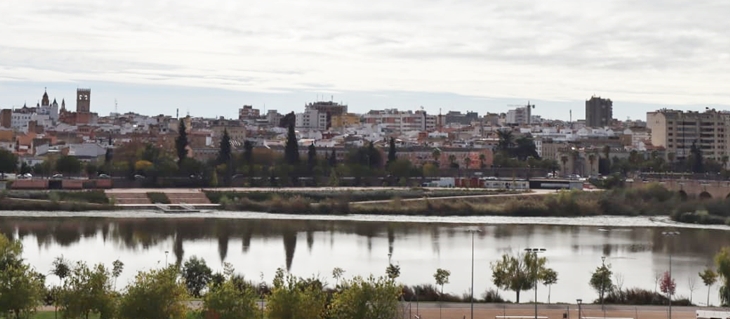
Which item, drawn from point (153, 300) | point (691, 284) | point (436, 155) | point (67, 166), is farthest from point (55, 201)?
point (153, 300)

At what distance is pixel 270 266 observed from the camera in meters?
22.7

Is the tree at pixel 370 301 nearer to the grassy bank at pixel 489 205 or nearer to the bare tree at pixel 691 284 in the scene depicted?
the bare tree at pixel 691 284

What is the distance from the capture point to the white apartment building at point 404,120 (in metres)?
89.5

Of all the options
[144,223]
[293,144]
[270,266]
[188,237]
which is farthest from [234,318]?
[293,144]

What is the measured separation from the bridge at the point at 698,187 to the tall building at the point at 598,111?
55.2 metres

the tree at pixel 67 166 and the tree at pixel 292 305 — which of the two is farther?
the tree at pixel 67 166

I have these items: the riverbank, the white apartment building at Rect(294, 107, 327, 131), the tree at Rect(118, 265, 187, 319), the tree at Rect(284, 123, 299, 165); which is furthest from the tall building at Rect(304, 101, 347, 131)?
the tree at Rect(118, 265, 187, 319)

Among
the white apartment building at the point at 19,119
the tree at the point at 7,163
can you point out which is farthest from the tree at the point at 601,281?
the white apartment building at the point at 19,119

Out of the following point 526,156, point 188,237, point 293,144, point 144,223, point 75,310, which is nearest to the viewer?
point 75,310

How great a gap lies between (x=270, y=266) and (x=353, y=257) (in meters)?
2.22

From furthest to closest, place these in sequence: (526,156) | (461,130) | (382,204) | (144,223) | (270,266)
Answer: (461,130)
(526,156)
(382,204)
(144,223)
(270,266)

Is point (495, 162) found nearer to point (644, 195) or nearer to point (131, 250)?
point (644, 195)

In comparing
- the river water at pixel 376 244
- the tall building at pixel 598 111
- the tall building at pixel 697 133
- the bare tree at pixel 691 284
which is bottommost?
the bare tree at pixel 691 284

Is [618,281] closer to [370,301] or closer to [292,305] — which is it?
[370,301]
